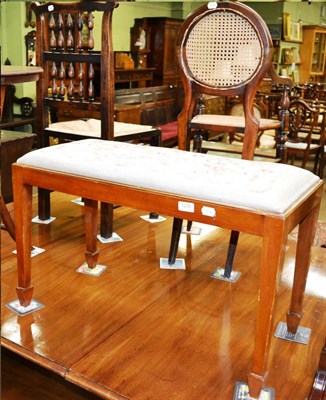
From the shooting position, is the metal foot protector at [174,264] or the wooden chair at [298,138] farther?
the wooden chair at [298,138]

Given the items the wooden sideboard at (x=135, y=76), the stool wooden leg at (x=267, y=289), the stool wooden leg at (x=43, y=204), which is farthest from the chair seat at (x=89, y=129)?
the wooden sideboard at (x=135, y=76)

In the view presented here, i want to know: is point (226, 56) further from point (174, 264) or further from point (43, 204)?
point (43, 204)

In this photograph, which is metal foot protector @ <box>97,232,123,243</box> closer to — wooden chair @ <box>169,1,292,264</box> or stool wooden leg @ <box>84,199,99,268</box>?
stool wooden leg @ <box>84,199,99,268</box>

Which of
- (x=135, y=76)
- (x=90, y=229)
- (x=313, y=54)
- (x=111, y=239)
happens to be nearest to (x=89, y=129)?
(x=111, y=239)

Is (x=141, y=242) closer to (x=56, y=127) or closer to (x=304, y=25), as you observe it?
(x=56, y=127)

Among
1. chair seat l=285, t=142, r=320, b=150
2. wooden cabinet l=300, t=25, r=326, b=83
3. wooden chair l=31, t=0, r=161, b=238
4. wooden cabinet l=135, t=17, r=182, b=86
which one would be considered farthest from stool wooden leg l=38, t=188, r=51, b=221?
wooden cabinet l=300, t=25, r=326, b=83

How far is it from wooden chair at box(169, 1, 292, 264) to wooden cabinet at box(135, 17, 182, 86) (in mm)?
5979

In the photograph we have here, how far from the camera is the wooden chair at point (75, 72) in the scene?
2.09m

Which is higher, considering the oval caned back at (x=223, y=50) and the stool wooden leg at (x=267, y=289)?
the oval caned back at (x=223, y=50)

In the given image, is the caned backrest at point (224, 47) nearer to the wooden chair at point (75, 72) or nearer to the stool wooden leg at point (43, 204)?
the wooden chair at point (75, 72)

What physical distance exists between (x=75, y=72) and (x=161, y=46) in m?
5.58

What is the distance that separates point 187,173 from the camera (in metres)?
1.24

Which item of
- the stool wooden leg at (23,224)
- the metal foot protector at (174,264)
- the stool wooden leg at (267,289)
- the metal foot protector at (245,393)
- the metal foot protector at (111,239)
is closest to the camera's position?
the stool wooden leg at (267,289)

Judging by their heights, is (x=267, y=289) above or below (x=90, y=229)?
above
